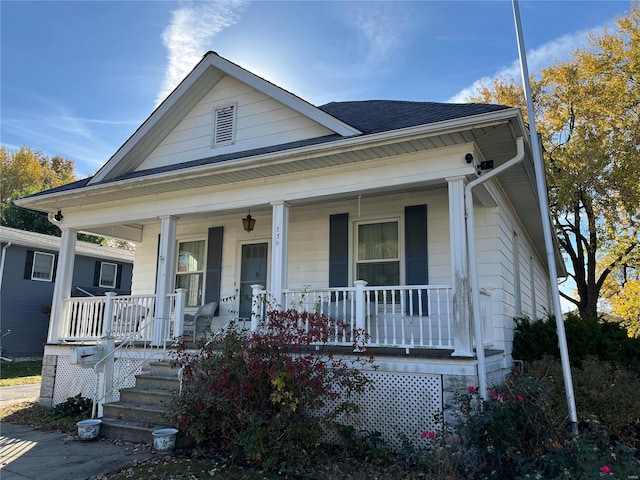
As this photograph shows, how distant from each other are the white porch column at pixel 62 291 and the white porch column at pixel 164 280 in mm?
2400

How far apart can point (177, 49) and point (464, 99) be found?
16.7 m

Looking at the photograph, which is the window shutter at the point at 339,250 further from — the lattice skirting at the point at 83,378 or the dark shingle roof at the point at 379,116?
the lattice skirting at the point at 83,378

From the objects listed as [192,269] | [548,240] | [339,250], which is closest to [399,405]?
[548,240]

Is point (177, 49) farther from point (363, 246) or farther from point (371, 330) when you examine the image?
point (371, 330)

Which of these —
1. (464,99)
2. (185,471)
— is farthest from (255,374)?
(464,99)

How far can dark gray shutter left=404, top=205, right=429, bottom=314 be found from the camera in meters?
7.63

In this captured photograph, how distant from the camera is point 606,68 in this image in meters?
18.5

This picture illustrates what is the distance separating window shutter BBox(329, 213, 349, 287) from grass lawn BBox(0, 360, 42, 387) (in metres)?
9.71

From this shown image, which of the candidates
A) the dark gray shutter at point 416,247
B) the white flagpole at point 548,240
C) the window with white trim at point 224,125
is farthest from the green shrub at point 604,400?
the window with white trim at point 224,125

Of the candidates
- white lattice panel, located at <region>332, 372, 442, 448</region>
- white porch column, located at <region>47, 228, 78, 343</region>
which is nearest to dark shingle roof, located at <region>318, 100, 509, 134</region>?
white lattice panel, located at <region>332, 372, 442, 448</region>

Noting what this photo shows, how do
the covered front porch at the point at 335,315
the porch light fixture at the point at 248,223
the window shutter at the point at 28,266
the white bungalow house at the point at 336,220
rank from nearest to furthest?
1. the white bungalow house at the point at 336,220
2. the covered front porch at the point at 335,315
3. the porch light fixture at the point at 248,223
4. the window shutter at the point at 28,266

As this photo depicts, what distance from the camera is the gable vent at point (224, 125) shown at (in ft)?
28.4

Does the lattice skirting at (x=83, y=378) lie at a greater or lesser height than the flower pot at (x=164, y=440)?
greater

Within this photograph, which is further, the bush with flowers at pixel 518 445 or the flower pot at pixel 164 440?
the flower pot at pixel 164 440
